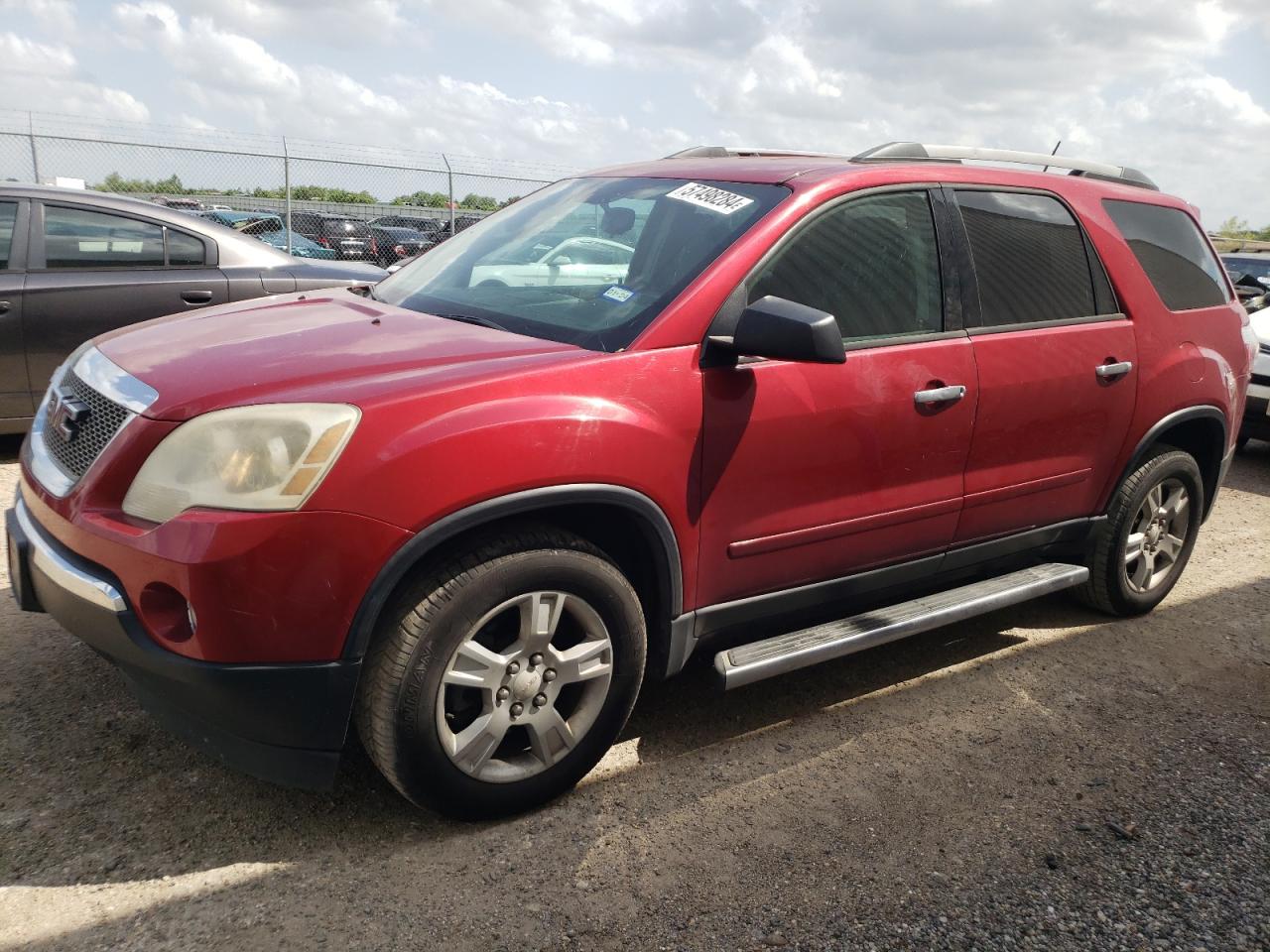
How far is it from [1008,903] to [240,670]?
1.88m

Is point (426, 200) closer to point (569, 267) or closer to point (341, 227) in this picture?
point (341, 227)

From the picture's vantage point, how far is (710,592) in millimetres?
2975

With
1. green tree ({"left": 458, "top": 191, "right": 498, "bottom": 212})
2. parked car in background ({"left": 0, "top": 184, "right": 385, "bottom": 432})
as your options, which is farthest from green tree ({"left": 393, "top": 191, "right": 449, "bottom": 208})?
parked car in background ({"left": 0, "top": 184, "right": 385, "bottom": 432})

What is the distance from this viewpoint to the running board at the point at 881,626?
9.89 ft

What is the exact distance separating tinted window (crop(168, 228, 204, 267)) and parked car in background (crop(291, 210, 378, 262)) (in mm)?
8668

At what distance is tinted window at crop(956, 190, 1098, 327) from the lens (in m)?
3.55

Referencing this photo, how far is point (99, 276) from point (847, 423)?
15.1ft

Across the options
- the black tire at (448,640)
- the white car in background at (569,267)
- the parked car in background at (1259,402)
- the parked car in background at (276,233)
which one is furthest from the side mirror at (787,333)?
the parked car in background at (276,233)

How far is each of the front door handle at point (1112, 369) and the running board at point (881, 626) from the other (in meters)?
0.74

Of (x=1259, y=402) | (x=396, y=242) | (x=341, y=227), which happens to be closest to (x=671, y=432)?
(x=1259, y=402)

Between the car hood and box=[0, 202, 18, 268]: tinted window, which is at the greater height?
the car hood

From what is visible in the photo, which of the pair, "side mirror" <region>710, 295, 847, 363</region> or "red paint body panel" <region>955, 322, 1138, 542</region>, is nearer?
"side mirror" <region>710, 295, 847, 363</region>

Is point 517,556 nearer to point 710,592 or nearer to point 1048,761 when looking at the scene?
point 710,592

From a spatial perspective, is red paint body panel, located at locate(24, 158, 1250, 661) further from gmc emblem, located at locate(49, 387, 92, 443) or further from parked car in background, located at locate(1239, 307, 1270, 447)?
parked car in background, located at locate(1239, 307, 1270, 447)
